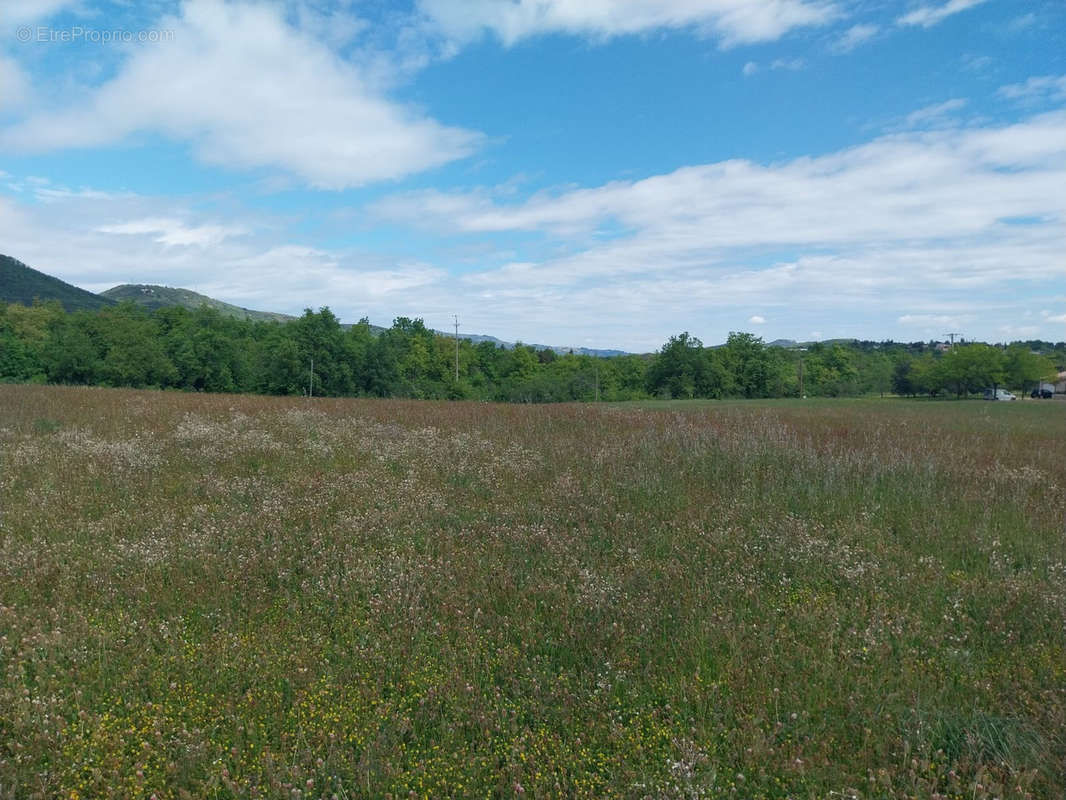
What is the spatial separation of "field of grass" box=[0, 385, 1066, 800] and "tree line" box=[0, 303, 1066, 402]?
54.9 metres

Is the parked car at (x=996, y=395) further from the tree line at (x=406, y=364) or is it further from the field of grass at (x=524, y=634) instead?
the field of grass at (x=524, y=634)

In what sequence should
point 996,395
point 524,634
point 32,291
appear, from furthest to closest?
point 32,291, point 996,395, point 524,634

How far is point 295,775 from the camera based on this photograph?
308 centimetres

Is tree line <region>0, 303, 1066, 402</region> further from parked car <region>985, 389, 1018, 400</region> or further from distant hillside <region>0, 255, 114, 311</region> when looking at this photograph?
distant hillside <region>0, 255, 114, 311</region>

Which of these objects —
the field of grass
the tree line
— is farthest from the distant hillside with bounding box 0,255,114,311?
the field of grass

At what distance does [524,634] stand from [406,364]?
312 ft

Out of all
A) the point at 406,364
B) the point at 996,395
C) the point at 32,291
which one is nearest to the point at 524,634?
the point at 406,364

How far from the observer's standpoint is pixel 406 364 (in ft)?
318

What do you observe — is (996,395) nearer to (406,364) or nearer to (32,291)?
(406,364)

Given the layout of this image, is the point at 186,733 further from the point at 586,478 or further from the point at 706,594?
the point at 586,478

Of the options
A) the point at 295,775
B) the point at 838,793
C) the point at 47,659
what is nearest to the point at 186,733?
A: the point at 295,775

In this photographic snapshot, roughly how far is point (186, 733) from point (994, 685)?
200 inches

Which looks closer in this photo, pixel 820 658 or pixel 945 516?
pixel 820 658

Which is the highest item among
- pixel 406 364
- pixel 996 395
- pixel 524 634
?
pixel 406 364
